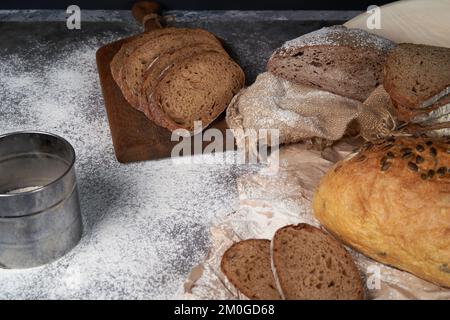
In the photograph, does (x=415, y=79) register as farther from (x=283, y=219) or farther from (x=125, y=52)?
(x=125, y=52)

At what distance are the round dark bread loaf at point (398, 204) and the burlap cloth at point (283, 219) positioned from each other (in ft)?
0.15

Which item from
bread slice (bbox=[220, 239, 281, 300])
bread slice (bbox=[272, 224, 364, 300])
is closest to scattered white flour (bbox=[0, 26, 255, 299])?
bread slice (bbox=[220, 239, 281, 300])

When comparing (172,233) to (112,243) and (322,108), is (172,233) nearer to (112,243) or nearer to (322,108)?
(112,243)

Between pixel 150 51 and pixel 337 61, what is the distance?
0.72m

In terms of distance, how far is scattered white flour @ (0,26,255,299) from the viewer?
1.93 metres

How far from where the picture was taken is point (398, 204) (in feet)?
5.94

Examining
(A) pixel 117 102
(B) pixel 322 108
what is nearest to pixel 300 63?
(B) pixel 322 108

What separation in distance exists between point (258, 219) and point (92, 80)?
45.1 inches

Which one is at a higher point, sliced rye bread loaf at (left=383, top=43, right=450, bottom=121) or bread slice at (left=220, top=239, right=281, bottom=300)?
sliced rye bread loaf at (left=383, top=43, right=450, bottom=121)

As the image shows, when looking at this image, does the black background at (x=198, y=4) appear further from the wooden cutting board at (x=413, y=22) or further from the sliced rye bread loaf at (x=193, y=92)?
the sliced rye bread loaf at (x=193, y=92)

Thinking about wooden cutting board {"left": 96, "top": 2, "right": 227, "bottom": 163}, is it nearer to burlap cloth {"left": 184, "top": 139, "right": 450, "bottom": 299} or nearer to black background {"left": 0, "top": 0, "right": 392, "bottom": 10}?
Answer: burlap cloth {"left": 184, "top": 139, "right": 450, "bottom": 299}

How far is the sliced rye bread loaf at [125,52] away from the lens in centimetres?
261

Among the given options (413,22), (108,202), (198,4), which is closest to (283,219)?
(108,202)

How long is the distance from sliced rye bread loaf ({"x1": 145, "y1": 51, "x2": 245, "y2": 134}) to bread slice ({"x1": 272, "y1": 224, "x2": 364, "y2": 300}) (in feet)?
2.38
